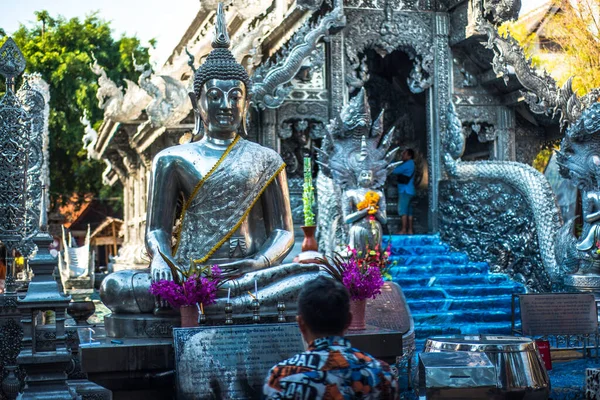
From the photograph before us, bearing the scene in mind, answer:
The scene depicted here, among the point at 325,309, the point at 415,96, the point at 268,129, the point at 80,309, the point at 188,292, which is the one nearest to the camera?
the point at 325,309

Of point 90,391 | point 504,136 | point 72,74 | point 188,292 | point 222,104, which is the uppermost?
point 72,74

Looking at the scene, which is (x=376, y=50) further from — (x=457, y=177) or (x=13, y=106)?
(x=13, y=106)

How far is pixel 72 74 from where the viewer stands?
90.5 feet

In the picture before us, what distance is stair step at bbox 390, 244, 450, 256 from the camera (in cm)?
1345

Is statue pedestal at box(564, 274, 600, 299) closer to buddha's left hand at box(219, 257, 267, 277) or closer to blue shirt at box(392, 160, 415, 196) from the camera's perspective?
blue shirt at box(392, 160, 415, 196)

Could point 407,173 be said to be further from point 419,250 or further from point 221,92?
point 221,92

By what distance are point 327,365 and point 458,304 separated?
30.1 ft

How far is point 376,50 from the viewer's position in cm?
1491

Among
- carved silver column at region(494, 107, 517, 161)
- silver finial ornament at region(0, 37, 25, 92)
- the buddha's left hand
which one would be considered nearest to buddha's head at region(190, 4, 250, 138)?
the buddha's left hand

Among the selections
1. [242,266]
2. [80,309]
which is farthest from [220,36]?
[80,309]

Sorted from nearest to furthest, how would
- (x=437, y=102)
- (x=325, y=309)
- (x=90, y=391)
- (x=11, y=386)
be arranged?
(x=325, y=309) → (x=90, y=391) → (x=11, y=386) → (x=437, y=102)

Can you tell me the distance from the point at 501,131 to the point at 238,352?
1049cm

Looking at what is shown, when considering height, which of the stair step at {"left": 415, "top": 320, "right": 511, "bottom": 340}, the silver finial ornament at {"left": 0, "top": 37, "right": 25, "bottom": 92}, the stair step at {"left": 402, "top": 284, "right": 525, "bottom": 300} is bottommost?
the stair step at {"left": 415, "top": 320, "right": 511, "bottom": 340}

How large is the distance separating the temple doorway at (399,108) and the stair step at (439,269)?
2.34 metres
